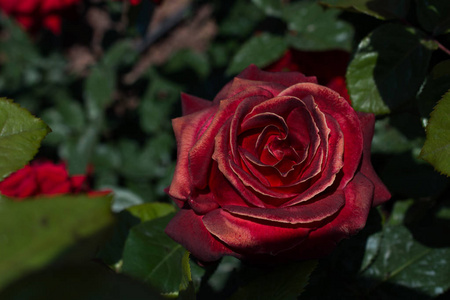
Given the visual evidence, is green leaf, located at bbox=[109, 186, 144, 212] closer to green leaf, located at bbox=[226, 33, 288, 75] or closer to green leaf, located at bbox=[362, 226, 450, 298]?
green leaf, located at bbox=[226, 33, 288, 75]

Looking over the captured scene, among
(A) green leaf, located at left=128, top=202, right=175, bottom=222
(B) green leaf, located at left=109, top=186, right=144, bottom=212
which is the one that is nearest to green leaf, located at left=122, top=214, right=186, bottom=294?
(A) green leaf, located at left=128, top=202, right=175, bottom=222

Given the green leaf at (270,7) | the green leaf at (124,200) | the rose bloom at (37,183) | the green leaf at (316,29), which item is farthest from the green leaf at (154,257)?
the green leaf at (270,7)

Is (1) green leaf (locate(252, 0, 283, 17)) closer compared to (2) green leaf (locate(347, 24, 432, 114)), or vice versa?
(2) green leaf (locate(347, 24, 432, 114))

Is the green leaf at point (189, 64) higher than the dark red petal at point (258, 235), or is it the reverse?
the dark red petal at point (258, 235)

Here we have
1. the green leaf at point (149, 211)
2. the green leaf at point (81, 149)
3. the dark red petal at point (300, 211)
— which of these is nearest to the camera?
the dark red petal at point (300, 211)

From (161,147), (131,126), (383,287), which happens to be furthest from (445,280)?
(131,126)

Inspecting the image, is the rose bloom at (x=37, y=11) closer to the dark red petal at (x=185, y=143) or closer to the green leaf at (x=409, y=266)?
the dark red petal at (x=185, y=143)
